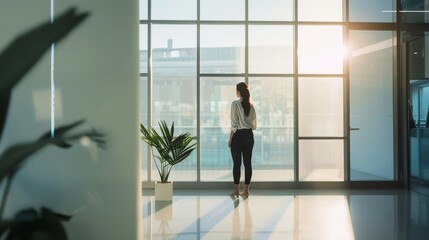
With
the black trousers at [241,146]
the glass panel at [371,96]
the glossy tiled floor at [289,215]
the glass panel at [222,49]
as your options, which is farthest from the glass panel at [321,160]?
the glass panel at [222,49]

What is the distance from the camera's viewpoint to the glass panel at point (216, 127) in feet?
25.1

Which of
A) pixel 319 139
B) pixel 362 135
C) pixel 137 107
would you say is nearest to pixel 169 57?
pixel 319 139

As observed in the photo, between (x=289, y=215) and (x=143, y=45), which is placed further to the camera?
(x=143, y=45)

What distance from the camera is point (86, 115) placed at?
2740mm

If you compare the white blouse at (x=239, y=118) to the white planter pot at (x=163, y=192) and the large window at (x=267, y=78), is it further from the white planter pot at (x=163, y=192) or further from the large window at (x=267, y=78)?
the white planter pot at (x=163, y=192)

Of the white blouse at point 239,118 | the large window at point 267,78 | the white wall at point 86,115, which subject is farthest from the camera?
the large window at point 267,78

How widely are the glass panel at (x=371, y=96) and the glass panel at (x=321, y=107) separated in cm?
22

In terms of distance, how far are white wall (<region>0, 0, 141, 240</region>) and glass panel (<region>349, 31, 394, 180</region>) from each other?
5.68 metres

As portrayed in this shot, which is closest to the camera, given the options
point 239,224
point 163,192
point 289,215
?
point 239,224

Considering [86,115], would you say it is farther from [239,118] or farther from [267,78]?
[267,78]

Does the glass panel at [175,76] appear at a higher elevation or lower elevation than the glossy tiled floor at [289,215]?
higher

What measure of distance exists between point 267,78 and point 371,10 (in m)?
2.05

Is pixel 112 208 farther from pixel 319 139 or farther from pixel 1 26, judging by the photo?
pixel 319 139

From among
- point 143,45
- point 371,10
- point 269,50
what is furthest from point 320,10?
point 143,45
